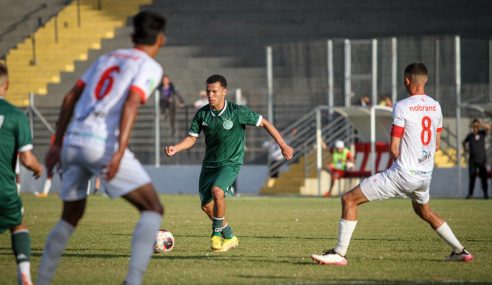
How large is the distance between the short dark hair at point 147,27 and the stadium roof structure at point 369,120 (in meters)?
21.2

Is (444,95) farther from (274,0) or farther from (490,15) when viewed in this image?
(274,0)

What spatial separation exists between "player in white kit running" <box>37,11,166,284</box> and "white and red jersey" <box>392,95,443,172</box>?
12.5 ft

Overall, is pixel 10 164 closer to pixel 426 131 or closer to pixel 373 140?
pixel 426 131

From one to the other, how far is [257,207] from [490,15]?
1855 centimetres

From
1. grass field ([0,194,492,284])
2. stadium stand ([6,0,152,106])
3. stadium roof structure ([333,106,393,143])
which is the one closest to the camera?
grass field ([0,194,492,284])

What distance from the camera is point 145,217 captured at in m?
8.51

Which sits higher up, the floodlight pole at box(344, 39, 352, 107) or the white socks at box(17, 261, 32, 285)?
the floodlight pole at box(344, 39, 352, 107)

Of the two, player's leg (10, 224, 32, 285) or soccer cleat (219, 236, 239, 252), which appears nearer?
player's leg (10, 224, 32, 285)

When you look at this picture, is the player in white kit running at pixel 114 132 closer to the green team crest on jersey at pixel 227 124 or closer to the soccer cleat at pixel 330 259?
the soccer cleat at pixel 330 259

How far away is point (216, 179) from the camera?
45.3ft

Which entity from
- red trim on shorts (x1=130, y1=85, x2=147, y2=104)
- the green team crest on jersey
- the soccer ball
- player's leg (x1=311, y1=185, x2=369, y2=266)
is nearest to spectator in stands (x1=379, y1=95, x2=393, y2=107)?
the green team crest on jersey

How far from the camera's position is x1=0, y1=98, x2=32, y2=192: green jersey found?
9516 millimetres

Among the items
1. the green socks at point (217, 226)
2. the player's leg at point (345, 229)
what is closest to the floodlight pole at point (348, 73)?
the green socks at point (217, 226)

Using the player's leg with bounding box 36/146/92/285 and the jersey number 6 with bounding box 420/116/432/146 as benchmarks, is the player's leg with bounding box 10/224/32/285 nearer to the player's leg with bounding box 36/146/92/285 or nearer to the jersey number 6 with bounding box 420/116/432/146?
the player's leg with bounding box 36/146/92/285
